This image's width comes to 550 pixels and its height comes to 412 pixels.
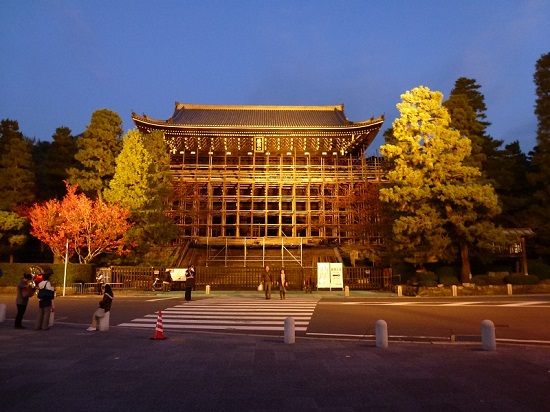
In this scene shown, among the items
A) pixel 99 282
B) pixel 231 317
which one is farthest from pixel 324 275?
pixel 99 282

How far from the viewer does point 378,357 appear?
811 centimetres

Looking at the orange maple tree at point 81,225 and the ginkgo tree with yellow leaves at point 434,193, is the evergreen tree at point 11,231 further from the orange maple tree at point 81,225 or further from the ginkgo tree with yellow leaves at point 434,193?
the ginkgo tree with yellow leaves at point 434,193

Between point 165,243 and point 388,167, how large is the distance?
54.7 ft

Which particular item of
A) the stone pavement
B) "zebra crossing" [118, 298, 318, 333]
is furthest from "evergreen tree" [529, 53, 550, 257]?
the stone pavement

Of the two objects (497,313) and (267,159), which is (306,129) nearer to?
(267,159)

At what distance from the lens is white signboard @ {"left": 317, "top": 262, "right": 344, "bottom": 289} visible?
26172 mm

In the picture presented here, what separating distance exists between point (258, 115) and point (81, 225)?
2642 cm

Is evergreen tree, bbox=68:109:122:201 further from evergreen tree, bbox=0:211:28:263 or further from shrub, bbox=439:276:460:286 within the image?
shrub, bbox=439:276:460:286

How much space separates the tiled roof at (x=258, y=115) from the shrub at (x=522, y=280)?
23.4m

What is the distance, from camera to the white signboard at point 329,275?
2617 cm

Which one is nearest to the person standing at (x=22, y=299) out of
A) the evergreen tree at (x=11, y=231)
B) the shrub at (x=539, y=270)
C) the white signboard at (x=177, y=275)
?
the white signboard at (x=177, y=275)

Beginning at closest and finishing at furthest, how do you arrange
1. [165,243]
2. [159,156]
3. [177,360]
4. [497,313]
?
[177,360] → [497,313] → [165,243] → [159,156]

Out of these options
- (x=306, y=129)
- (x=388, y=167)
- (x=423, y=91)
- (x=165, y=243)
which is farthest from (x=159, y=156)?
(x=423, y=91)

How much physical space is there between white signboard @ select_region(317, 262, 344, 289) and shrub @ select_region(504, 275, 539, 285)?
32.1ft
